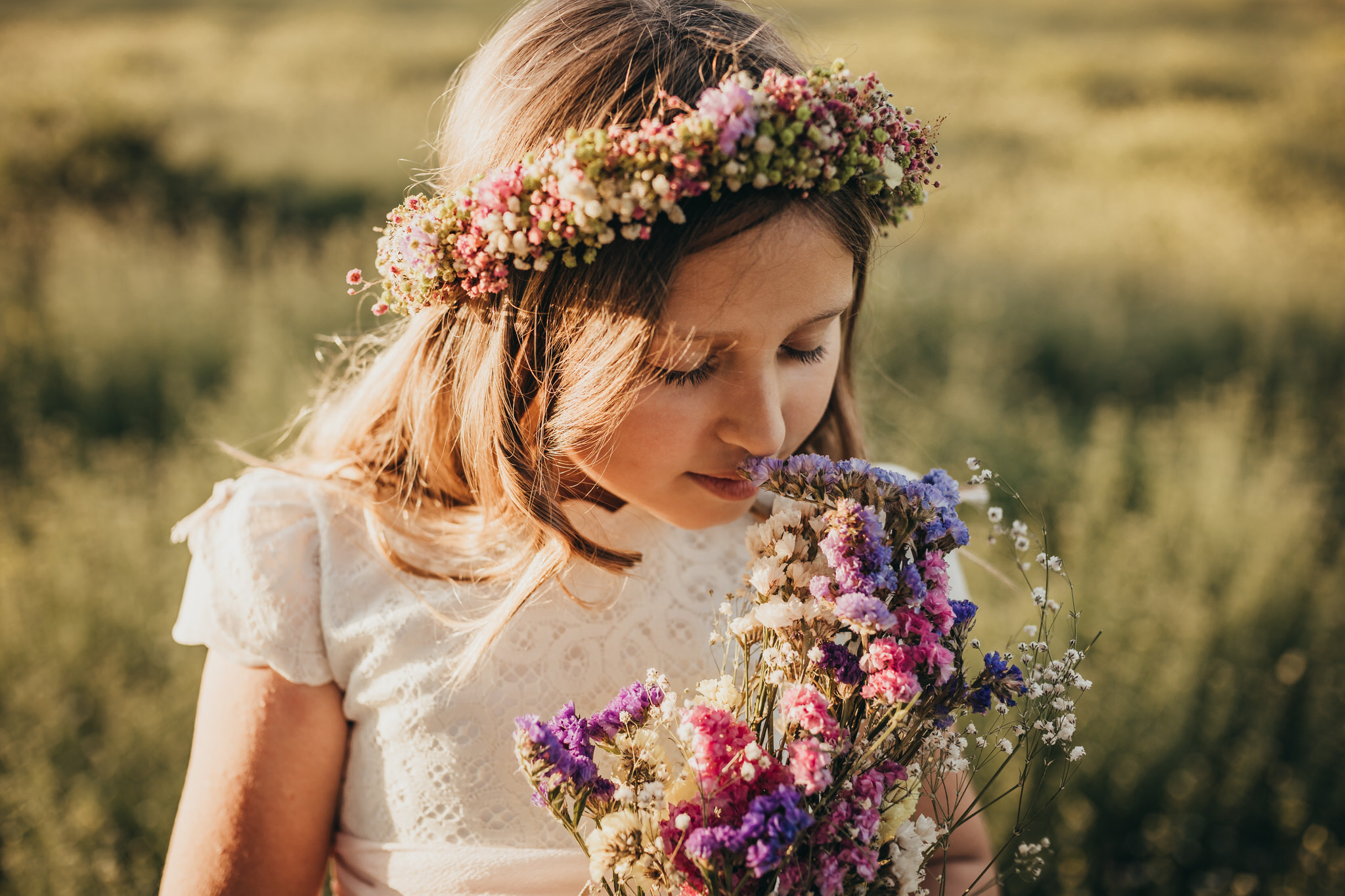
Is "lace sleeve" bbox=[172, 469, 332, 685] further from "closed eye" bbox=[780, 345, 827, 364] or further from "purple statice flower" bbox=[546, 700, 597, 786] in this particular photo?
"closed eye" bbox=[780, 345, 827, 364]

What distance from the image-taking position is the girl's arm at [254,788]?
131cm

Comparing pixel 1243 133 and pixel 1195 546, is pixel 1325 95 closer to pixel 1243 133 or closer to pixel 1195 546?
pixel 1243 133

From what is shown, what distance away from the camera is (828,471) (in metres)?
0.93

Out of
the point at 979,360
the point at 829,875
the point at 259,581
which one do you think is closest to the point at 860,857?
the point at 829,875

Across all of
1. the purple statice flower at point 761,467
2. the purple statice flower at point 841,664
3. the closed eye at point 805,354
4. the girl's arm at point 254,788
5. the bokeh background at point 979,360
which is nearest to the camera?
the purple statice flower at point 841,664

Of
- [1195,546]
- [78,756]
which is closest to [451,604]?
[78,756]

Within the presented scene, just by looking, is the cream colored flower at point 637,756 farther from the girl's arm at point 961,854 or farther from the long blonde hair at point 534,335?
the girl's arm at point 961,854

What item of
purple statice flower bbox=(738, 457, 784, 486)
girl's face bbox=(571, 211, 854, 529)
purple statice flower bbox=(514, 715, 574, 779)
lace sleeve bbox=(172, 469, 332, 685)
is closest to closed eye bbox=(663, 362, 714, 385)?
girl's face bbox=(571, 211, 854, 529)

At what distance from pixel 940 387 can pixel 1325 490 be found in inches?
75.0

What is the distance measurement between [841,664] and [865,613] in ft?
0.26

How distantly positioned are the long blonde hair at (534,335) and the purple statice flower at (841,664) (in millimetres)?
418

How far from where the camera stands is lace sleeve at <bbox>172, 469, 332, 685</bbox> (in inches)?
53.6

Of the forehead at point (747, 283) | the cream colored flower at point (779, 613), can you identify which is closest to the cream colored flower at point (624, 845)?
the cream colored flower at point (779, 613)

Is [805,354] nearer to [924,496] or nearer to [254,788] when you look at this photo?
[924,496]
